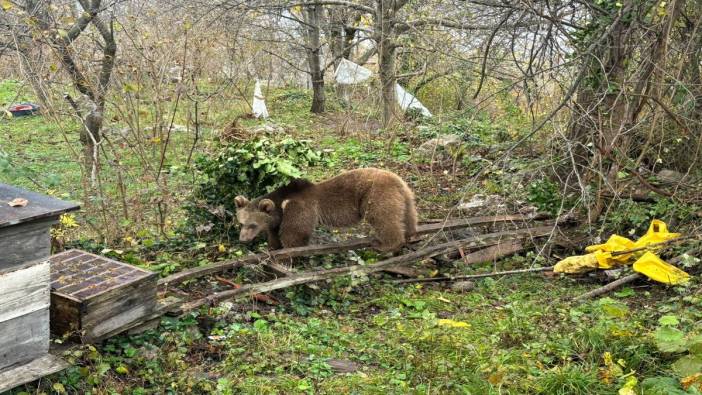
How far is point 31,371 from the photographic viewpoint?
13.6ft

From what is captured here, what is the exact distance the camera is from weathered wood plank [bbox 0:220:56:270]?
3.87 metres

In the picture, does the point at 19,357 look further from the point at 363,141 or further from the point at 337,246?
the point at 363,141

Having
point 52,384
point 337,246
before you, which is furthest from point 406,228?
point 52,384

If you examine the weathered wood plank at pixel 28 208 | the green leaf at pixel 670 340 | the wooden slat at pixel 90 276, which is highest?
the weathered wood plank at pixel 28 208

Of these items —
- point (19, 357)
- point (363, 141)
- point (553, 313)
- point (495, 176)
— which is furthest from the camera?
point (363, 141)

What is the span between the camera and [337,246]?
7.22 m

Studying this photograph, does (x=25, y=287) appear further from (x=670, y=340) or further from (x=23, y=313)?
(x=670, y=340)

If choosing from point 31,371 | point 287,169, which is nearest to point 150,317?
point 31,371

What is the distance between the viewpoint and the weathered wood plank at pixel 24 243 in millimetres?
3873

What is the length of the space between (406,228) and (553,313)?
2.26m

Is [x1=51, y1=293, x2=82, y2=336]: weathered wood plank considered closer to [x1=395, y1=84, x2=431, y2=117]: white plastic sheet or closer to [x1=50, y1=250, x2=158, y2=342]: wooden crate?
[x1=50, y1=250, x2=158, y2=342]: wooden crate

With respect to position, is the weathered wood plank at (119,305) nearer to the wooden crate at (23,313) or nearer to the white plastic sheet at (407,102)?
the wooden crate at (23,313)

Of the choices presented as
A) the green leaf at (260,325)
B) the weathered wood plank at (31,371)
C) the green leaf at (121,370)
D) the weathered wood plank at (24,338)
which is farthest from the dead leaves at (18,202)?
the green leaf at (260,325)

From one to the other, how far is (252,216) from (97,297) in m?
2.79
